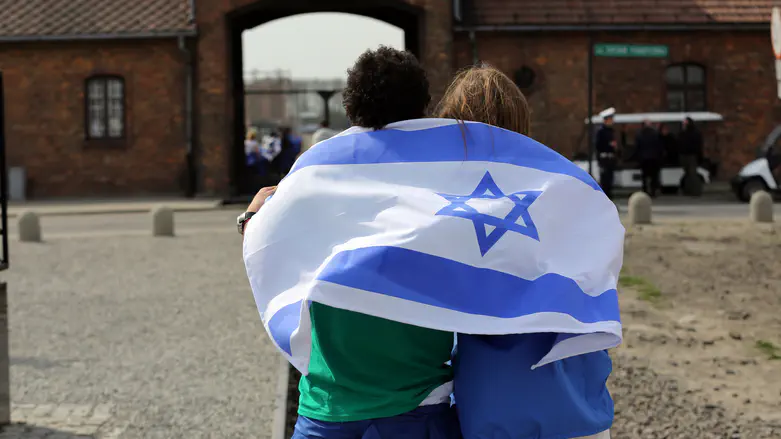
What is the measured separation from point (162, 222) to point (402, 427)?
623 inches

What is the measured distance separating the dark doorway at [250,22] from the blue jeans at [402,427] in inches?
1018

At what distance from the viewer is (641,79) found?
29953 mm

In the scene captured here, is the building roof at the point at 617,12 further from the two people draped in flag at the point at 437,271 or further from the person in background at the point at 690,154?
the two people draped in flag at the point at 437,271

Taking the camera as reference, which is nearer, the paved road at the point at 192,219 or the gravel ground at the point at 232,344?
the gravel ground at the point at 232,344

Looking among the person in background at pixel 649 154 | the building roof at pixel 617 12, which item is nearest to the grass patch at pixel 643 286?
the person in background at pixel 649 154

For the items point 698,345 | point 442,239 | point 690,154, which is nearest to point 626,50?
point 690,154

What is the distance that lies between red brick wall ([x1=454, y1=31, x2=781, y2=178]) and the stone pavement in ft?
76.6

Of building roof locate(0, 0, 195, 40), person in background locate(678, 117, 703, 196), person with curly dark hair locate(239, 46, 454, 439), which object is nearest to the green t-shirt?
person with curly dark hair locate(239, 46, 454, 439)

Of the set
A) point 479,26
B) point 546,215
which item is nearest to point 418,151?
point 546,215

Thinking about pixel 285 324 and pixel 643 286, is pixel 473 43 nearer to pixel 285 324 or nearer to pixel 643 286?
pixel 643 286

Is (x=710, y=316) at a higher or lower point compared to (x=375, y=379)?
lower

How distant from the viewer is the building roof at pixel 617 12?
29.6 metres

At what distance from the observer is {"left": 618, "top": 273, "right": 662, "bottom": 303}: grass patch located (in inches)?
414

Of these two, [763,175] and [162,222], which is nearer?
[162,222]
